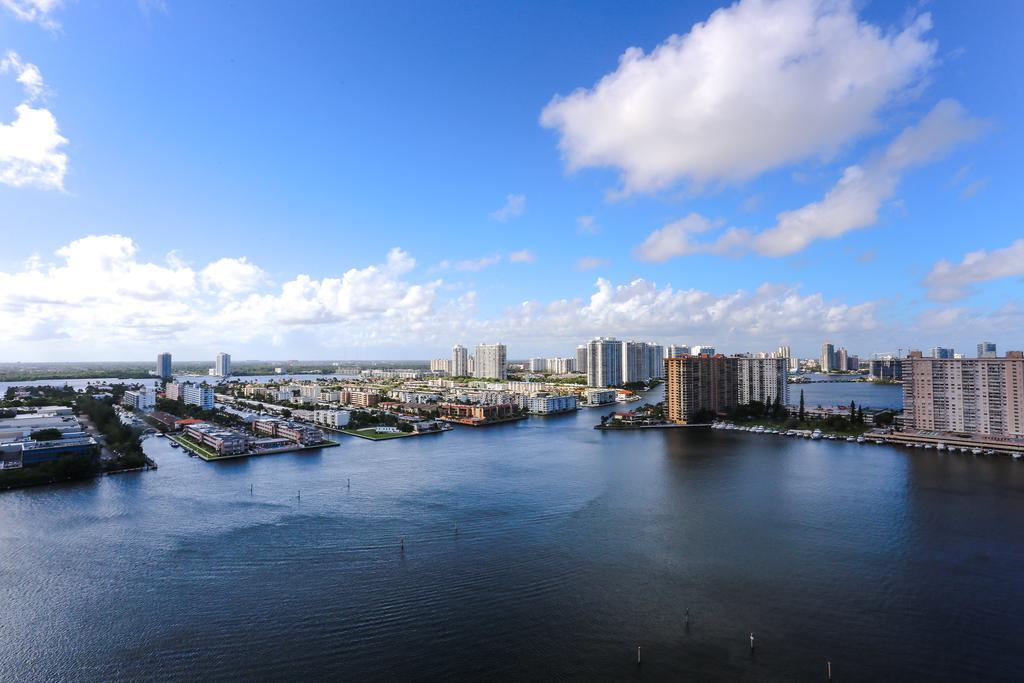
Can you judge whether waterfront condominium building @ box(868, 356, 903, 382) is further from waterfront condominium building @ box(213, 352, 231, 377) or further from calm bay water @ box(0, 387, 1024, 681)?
waterfront condominium building @ box(213, 352, 231, 377)

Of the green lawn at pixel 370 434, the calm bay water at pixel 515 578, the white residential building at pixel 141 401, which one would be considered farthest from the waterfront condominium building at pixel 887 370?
the white residential building at pixel 141 401

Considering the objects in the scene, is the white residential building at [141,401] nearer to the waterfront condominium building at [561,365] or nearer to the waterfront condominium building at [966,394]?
the waterfront condominium building at [966,394]

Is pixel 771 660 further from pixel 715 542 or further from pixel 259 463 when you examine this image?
pixel 259 463

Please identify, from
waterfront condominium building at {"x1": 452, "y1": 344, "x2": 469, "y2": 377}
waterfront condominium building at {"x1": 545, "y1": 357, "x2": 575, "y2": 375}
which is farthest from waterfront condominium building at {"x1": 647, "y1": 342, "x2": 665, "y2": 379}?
waterfront condominium building at {"x1": 452, "y1": 344, "x2": 469, "y2": 377}

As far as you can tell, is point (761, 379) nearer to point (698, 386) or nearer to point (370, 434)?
point (698, 386)

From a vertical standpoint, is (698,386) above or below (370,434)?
above

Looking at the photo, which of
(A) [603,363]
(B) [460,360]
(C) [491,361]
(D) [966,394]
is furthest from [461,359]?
(D) [966,394]

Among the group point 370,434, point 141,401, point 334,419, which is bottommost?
point 370,434
